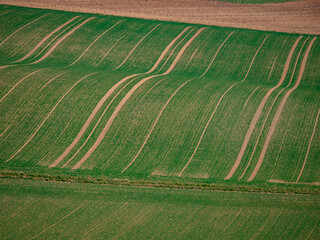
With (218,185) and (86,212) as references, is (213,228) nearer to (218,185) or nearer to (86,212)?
(218,185)

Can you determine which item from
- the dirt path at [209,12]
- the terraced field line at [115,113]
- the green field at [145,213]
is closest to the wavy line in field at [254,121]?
the green field at [145,213]

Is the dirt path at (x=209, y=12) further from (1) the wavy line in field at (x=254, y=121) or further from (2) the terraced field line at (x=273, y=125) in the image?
(2) the terraced field line at (x=273, y=125)

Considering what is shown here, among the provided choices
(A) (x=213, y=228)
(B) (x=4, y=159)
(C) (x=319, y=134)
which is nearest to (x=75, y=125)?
(B) (x=4, y=159)

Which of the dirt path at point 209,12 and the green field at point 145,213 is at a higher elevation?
the dirt path at point 209,12

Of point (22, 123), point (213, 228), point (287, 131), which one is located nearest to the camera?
point (213, 228)

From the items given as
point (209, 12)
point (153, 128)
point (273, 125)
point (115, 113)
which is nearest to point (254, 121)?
point (273, 125)

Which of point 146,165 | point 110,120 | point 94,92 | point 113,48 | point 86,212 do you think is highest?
point 113,48

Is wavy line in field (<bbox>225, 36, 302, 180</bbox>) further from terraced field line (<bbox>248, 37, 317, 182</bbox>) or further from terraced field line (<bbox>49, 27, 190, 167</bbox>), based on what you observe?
terraced field line (<bbox>49, 27, 190, 167</bbox>)

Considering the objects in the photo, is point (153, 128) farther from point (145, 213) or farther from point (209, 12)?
point (209, 12)
